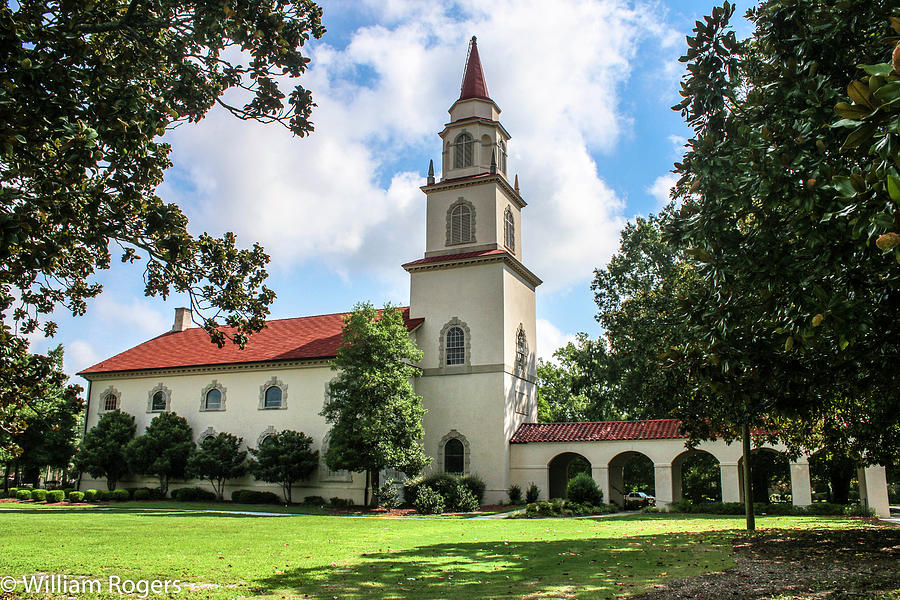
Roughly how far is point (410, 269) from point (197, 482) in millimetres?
16391

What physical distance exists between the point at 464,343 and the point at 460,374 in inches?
64.8

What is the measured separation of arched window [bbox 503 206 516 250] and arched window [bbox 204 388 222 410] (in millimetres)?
18351

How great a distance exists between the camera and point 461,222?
37344mm

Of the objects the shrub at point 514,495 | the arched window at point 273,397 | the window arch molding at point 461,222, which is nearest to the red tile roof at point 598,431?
the shrub at point 514,495

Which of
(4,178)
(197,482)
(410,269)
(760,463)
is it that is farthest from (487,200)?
(4,178)

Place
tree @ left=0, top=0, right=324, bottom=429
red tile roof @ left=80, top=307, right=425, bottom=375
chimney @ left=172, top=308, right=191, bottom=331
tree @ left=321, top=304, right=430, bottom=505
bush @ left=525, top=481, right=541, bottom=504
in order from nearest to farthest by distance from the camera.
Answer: tree @ left=0, top=0, right=324, bottom=429 → tree @ left=321, top=304, right=430, bottom=505 → bush @ left=525, top=481, right=541, bottom=504 → red tile roof @ left=80, top=307, right=425, bottom=375 → chimney @ left=172, top=308, right=191, bottom=331

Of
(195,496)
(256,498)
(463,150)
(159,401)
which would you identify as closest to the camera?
(256,498)

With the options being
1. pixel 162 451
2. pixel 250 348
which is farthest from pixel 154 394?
pixel 250 348

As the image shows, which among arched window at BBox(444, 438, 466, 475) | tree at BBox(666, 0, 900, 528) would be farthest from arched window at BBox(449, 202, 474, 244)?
tree at BBox(666, 0, 900, 528)

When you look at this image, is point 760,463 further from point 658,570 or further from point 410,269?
point 658,570

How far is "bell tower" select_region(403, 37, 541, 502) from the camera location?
1332 inches

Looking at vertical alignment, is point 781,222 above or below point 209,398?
above

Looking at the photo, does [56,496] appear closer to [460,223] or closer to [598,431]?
[460,223]

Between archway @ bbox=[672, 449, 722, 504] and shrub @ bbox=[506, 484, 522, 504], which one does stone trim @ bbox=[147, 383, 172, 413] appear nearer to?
shrub @ bbox=[506, 484, 522, 504]
